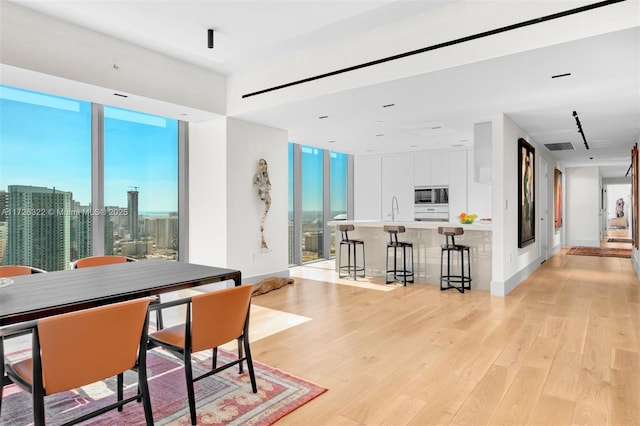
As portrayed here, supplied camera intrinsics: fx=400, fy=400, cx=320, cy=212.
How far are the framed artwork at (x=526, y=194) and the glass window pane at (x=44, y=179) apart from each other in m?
6.17

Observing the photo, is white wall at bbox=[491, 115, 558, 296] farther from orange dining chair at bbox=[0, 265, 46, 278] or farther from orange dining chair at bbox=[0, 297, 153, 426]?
orange dining chair at bbox=[0, 265, 46, 278]

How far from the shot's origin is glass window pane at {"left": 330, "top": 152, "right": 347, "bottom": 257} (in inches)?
372

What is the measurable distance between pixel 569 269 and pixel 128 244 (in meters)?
7.89

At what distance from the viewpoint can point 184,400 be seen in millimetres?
2520

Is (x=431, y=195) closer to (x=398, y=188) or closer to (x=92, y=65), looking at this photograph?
(x=398, y=188)

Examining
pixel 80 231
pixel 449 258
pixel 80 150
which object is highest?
pixel 80 150

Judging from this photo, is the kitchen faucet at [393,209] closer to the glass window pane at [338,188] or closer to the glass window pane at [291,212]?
the glass window pane at [338,188]

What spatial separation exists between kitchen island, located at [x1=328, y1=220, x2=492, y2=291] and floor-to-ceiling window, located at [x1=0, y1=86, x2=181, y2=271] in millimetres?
3105

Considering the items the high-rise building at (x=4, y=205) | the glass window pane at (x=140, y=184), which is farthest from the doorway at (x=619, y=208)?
the high-rise building at (x=4, y=205)

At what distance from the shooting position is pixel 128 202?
5.44 meters

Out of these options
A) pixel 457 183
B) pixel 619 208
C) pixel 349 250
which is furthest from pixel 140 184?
pixel 619 208

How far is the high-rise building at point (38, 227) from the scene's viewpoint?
4.43 m

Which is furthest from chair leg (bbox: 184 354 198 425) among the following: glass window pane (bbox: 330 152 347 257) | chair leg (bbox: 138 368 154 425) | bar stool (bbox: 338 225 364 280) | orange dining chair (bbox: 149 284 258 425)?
glass window pane (bbox: 330 152 347 257)

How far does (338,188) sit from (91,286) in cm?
759
